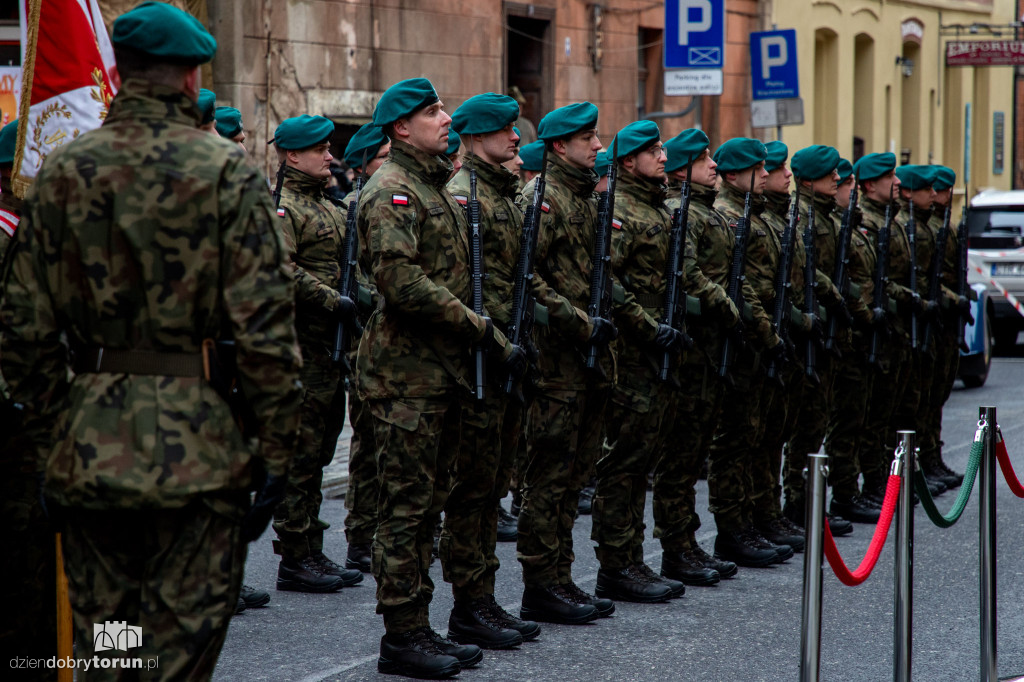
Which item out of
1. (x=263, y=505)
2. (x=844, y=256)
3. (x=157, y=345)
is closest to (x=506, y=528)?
(x=844, y=256)

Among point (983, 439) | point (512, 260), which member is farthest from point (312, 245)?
point (983, 439)

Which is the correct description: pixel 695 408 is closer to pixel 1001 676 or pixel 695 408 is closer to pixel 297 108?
pixel 1001 676

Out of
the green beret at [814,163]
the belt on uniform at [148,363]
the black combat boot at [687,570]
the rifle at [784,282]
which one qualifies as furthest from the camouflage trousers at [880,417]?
the belt on uniform at [148,363]

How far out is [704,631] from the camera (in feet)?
19.2

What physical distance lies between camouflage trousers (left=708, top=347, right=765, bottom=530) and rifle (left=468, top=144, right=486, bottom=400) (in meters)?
2.09

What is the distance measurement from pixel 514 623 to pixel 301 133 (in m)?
2.41

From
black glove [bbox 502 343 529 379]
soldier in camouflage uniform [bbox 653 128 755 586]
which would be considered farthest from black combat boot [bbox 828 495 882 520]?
black glove [bbox 502 343 529 379]

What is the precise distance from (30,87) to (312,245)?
2077mm

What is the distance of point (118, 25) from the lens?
348cm

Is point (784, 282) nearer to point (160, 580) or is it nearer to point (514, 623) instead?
point (514, 623)

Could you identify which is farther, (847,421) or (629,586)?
(847,421)

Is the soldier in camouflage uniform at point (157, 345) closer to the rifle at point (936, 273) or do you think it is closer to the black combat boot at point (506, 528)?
the black combat boot at point (506, 528)

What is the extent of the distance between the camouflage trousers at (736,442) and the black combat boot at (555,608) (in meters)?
1.33

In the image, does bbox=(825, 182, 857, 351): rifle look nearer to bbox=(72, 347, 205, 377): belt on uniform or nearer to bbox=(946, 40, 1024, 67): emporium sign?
bbox=(72, 347, 205, 377): belt on uniform
